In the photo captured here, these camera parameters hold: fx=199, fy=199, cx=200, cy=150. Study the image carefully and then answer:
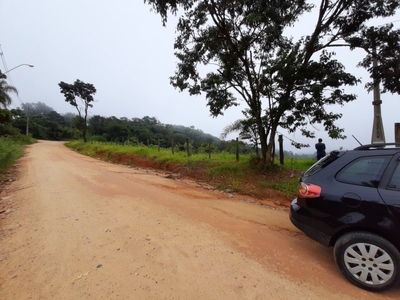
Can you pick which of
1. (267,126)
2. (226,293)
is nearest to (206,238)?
(226,293)

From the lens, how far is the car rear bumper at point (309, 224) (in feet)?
7.88

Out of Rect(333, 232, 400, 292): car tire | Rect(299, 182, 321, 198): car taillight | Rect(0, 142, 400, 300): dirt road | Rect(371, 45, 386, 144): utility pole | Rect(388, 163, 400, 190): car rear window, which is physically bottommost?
Rect(0, 142, 400, 300): dirt road

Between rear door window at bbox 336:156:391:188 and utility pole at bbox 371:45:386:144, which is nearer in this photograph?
rear door window at bbox 336:156:391:188

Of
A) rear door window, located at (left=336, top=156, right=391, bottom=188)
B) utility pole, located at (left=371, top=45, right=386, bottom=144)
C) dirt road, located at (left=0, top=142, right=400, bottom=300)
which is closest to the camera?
dirt road, located at (left=0, top=142, right=400, bottom=300)

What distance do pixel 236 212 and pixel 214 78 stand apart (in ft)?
16.7

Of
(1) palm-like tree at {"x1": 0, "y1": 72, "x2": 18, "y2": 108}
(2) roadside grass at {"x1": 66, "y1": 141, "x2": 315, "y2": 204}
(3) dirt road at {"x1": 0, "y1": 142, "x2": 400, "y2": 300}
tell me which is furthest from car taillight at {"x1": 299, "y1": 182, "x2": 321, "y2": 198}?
(1) palm-like tree at {"x1": 0, "y1": 72, "x2": 18, "y2": 108}

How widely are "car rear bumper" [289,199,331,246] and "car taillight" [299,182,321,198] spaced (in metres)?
0.19

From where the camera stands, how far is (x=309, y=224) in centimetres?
253

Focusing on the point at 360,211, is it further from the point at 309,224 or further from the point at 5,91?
the point at 5,91

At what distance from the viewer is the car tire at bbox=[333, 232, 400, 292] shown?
2.00m

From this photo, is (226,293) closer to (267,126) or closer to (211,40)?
(267,126)

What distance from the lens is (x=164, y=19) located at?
653cm

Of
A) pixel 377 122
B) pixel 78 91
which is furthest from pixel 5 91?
pixel 377 122

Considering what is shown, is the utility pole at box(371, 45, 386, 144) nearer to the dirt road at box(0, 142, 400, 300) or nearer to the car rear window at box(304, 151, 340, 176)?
the dirt road at box(0, 142, 400, 300)
